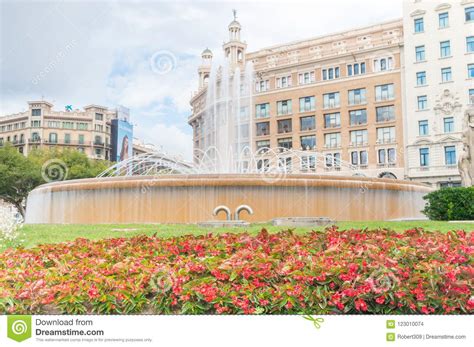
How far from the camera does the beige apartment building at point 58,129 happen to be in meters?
66.4

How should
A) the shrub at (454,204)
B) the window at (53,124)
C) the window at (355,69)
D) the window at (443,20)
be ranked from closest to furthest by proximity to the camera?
the shrub at (454,204) < the window at (443,20) < the window at (355,69) < the window at (53,124)

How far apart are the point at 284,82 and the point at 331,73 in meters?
5.09

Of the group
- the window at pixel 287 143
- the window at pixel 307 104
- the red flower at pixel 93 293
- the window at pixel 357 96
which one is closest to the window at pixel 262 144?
the window at pixel 287 143

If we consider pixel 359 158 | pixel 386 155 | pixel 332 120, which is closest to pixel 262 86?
pixel 332 120

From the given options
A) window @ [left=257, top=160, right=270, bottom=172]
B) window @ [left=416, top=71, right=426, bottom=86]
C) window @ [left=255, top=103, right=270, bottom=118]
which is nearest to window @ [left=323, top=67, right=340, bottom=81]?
window @ [left=255, top=103, right=270, bottom=118]

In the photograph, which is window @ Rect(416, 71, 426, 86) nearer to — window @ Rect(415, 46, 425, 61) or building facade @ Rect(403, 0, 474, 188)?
building facade @ Rect(403, 0, 474, 188)

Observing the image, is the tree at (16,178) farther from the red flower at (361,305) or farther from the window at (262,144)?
the red flower at (361,305)

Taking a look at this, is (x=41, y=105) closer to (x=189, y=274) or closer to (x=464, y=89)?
(x=464, y=89)

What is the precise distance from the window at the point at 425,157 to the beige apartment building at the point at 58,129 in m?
44.0

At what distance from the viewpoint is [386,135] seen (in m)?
45.4

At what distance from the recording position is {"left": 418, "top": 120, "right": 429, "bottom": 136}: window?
4216cm

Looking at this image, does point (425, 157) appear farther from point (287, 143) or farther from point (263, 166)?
point (263, 166)

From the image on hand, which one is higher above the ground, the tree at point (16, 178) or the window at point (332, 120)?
the window at point (332, 120)
